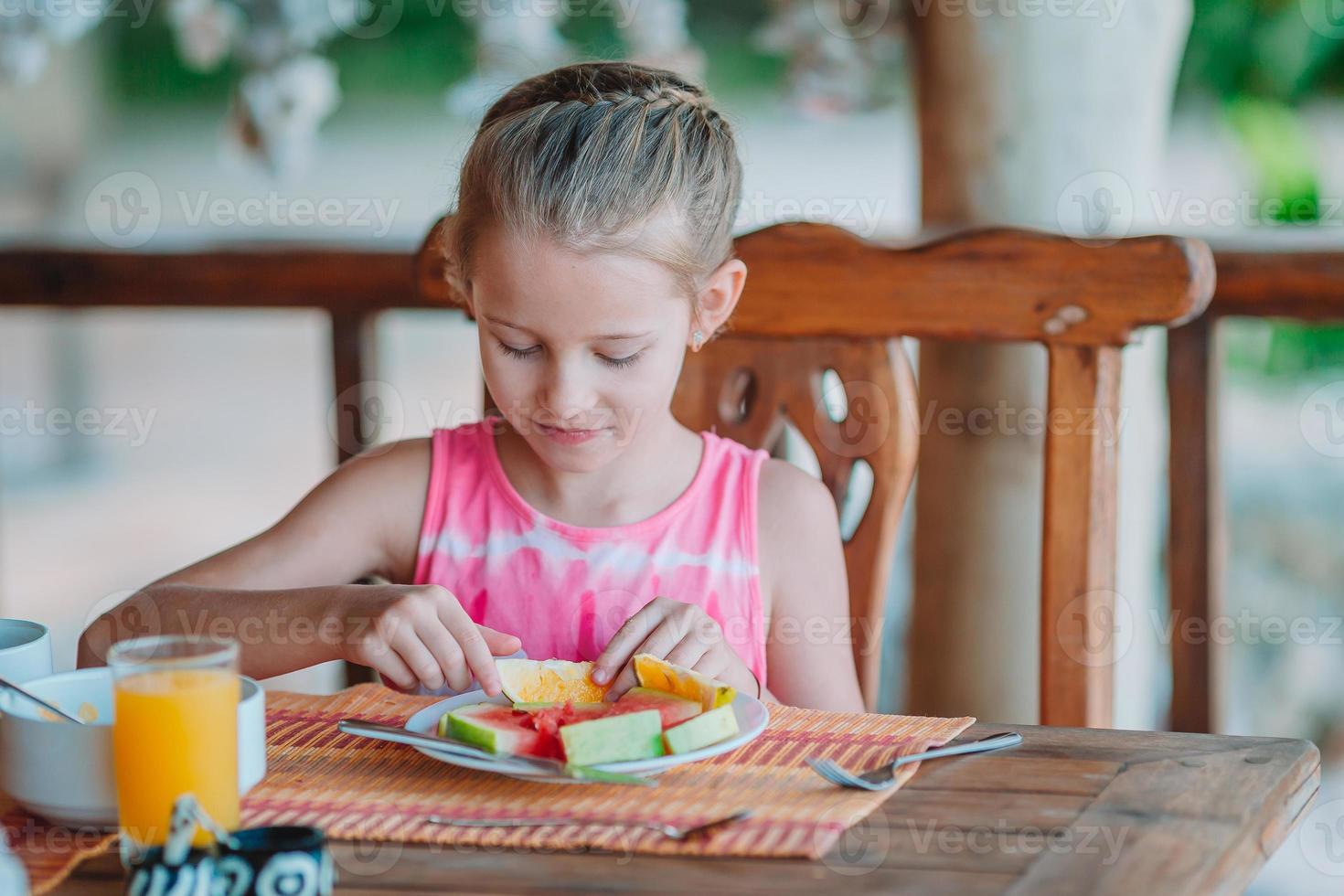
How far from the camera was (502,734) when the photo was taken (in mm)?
1132

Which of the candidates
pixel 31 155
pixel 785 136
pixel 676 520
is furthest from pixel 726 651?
pixel 31 155

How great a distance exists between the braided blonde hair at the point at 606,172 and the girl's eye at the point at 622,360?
10 centimetres

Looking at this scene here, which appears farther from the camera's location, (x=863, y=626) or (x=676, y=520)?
(x=863, y=626)

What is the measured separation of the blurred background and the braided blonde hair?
15cm

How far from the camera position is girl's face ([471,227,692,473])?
56.3 inches

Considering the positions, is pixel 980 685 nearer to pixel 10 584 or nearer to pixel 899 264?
pixel 899 264

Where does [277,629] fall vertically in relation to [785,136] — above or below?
below

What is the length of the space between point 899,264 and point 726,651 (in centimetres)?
58

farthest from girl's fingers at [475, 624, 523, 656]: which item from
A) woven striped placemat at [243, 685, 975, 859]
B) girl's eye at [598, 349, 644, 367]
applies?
girl's eye at [598, 349, 644, 367]

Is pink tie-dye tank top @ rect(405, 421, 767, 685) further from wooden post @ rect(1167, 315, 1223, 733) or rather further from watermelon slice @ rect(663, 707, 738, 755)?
wooden post @ rect(1167, 315, 1223, 733)

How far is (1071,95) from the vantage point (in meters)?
2.07

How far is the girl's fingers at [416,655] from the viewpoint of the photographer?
123cm

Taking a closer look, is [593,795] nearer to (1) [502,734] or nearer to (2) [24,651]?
(1) [502,734]

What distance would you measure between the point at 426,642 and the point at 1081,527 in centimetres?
83
